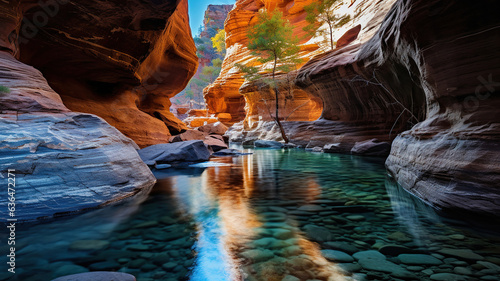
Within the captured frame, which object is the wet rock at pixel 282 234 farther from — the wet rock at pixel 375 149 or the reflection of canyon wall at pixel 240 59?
the reflection of canyon wall at pixel 240 59

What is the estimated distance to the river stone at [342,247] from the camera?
6.12ft

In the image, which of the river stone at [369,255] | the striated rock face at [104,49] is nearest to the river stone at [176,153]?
the striated rock face at [104,49]

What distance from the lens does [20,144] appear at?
2.89 metres

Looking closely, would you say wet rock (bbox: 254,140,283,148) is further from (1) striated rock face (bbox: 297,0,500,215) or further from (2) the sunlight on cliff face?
(2) the sunlight on cliff face

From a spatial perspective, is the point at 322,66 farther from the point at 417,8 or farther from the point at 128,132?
the point at 128,132

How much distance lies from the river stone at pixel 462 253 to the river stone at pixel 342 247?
2.14ft

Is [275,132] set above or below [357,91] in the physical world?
below

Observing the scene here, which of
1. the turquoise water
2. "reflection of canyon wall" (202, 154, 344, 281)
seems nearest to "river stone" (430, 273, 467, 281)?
the turquoise water

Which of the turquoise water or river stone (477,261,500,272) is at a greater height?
the turquoise water

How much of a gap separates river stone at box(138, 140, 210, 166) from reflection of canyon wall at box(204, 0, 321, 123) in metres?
13.4

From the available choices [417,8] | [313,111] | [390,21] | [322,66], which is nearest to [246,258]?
[417,8]

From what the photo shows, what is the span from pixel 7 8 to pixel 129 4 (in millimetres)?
2571

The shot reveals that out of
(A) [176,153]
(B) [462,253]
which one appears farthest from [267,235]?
(A) [176,153]

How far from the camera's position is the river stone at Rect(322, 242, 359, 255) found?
1.87m
